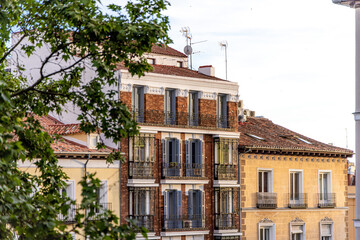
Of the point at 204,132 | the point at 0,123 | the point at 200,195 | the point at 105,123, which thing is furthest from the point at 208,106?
the point at 0,123

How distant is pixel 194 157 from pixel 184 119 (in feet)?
7.75

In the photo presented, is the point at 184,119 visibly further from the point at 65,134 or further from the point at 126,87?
the point at 65,134

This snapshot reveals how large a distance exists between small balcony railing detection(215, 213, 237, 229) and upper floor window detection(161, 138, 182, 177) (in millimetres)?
3966

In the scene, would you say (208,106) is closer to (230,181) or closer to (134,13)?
(230,181)

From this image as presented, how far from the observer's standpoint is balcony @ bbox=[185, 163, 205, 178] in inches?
1896

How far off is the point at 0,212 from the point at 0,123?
65.2 inches

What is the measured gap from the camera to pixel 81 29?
1888 centimetres

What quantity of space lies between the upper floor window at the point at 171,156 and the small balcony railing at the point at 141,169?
3.65 ft

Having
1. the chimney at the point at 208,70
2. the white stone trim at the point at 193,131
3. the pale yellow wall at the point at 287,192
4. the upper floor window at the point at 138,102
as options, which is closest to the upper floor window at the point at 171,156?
the white stone trim at the point at 193,131

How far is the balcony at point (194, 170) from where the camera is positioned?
1896 inches

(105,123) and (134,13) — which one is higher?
(134,13)

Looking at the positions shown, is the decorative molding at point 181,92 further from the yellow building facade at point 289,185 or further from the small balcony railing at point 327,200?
the small balcony railing at point 327,200

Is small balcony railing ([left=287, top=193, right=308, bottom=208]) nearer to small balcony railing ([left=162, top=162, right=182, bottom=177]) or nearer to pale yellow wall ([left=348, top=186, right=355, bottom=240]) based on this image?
pale yellow wall ([left=348, top=186, right=355, bottom=240])

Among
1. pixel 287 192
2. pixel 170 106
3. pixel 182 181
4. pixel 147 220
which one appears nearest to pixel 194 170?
pixel 182 181
